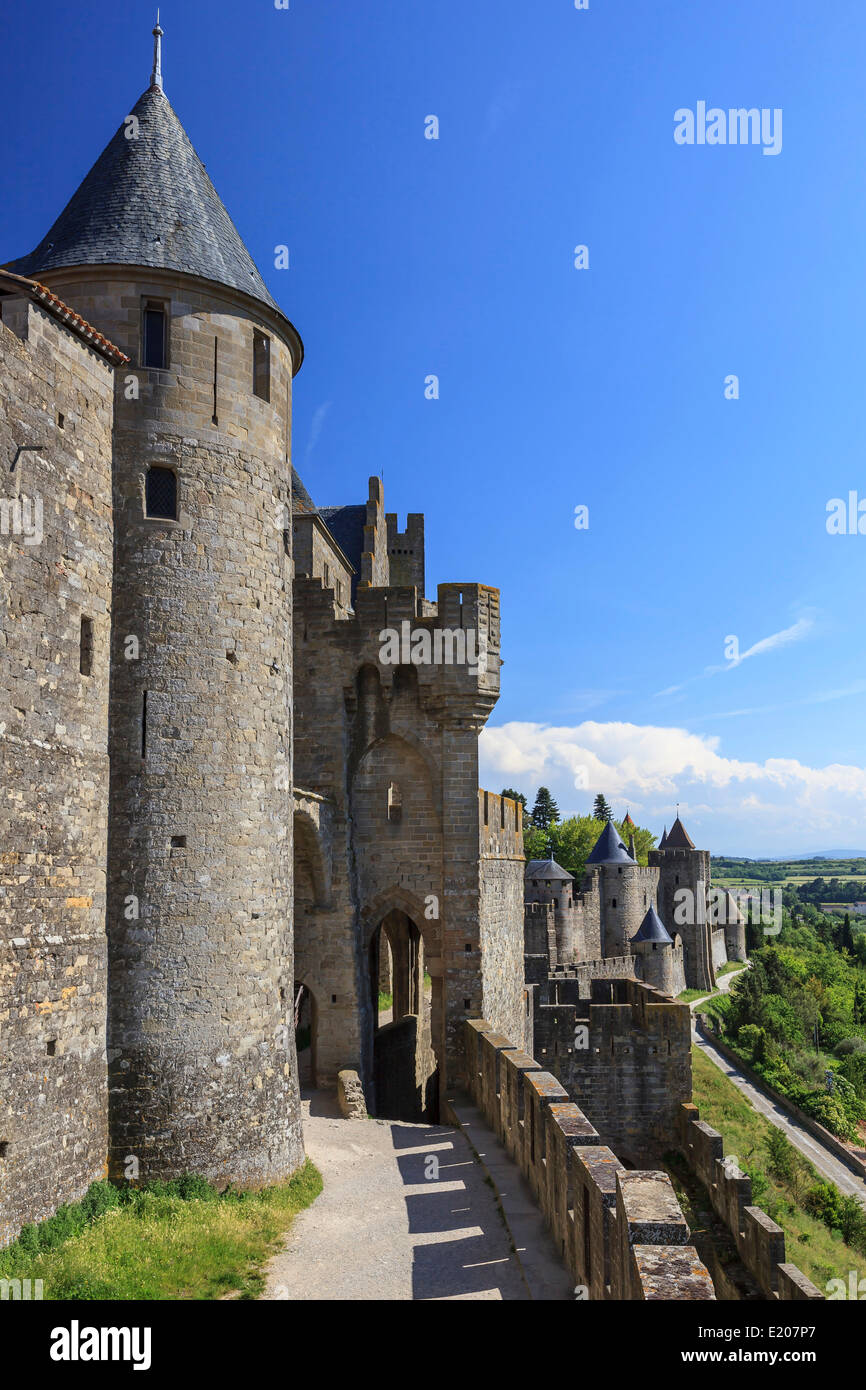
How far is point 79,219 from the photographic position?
1545 cm

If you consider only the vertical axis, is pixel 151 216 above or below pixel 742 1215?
above

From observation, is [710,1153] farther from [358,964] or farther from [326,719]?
[326,719]

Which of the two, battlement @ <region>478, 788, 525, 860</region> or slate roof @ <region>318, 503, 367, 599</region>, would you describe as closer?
battlement @ <region>478, 788, 525, 860</region>

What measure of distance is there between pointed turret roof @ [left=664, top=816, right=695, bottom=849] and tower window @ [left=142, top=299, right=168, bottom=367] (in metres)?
62.2

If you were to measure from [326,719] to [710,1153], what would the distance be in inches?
473

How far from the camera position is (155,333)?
15.1 meters

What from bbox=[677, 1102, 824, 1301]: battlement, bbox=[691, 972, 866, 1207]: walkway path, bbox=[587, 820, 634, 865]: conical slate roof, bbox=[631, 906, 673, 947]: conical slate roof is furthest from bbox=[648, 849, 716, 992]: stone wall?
bbox=[677, 1102, 824, 1301]: battlement

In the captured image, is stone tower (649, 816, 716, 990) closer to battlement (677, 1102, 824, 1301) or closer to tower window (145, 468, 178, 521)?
battlement (677, 1102, 824, 1301)

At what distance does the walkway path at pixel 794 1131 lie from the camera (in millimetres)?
35812

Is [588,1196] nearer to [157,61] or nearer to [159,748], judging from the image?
[159,748]

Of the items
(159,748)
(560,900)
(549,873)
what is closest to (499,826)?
(159,748)

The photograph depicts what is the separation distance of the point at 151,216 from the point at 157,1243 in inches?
554

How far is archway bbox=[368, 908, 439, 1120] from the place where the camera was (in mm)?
24156
